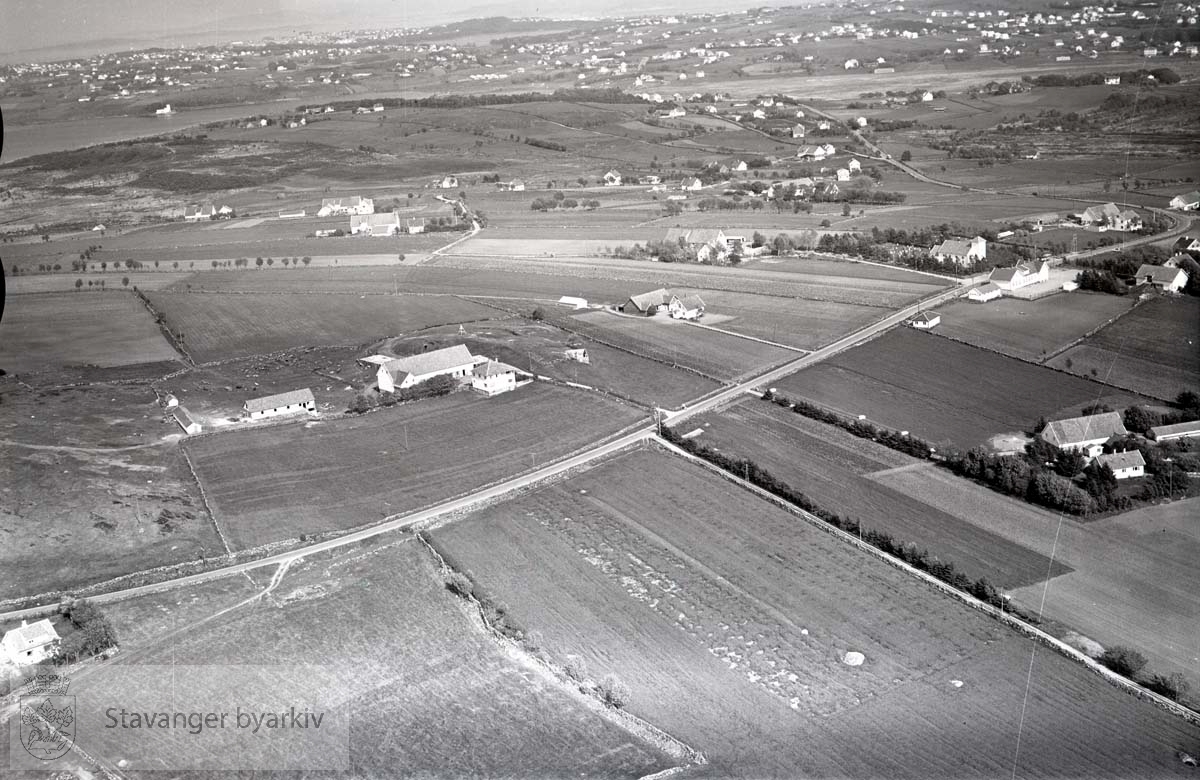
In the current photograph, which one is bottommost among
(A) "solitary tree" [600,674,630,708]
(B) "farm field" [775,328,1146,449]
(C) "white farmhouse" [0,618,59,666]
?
(B) "farm field" [775,328,1146,449]

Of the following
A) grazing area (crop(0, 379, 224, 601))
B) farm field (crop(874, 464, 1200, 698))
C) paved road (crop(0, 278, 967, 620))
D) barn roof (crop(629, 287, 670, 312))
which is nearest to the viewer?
farm field (crop(874, 464, 1200, 698))

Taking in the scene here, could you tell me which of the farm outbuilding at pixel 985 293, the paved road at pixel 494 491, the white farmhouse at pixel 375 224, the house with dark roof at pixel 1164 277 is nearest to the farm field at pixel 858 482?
the paved road at pixel 494 491

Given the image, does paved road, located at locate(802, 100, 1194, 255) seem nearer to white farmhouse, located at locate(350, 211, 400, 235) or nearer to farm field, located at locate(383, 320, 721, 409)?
farm field, located at locate(383, 320, 721, 409)

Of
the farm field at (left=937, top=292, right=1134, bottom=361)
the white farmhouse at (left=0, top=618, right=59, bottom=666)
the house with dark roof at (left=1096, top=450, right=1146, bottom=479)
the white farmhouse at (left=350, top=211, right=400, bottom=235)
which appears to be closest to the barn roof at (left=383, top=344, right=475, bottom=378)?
the white farmhouse at (left=0, top=618, right=59, bottom=666)

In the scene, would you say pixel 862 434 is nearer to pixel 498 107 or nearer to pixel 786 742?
pixel 786 742

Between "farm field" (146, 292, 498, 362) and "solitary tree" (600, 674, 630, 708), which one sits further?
"farm field" (146, 292, 498, 362)

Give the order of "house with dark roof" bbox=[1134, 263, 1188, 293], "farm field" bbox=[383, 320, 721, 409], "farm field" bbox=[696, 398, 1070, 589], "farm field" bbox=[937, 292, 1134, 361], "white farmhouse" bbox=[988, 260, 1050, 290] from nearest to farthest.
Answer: "farm field" bbox=[696, 398, 1070, 589] < "farm field" bbox=[383, 320, 721, 409] < "farm field" bbox=[937, 292, 1134, 361] < "house with dark roof" bbox=[1134, 263, 1188, 293] < "white farmhouse" bbox=[988, 260, 1050, 290]

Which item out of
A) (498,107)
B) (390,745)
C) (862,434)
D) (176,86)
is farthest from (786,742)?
(176,86)
